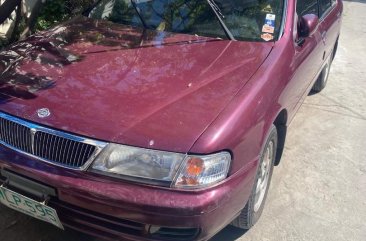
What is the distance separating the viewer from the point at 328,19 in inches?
182

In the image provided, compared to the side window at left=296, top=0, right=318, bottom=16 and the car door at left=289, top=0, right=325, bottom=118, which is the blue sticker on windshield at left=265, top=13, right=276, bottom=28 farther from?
the side window at left=296, top=0, right=318, bottom=16

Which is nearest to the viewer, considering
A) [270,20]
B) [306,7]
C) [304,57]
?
[270,20]

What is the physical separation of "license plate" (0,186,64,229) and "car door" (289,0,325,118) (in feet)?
6.23

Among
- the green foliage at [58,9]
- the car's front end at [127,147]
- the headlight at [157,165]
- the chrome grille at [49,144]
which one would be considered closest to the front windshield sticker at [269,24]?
the car's front end at [127,147]

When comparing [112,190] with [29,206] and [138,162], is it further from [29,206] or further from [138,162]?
[29,206]

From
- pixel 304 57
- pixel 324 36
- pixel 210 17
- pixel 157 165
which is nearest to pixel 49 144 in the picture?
pixel 157 165

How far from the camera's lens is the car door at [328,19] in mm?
4372

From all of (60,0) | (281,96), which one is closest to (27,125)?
(281,96)

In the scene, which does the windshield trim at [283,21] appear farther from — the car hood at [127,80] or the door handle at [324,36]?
the door handle at [324,36]

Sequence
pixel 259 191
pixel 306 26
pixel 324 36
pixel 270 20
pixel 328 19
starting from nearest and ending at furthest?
pixel 259 191 → pixel 270 20 → pixel 306 26 → pixel 324 36 → pixel 328 19

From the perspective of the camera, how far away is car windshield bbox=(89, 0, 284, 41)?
335cm

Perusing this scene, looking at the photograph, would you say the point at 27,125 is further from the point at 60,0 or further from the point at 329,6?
the point at 60,0

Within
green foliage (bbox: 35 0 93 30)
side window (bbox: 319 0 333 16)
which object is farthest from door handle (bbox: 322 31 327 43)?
green foliage (bbox: 35 0 93 30)

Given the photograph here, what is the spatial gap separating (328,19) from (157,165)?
10.2ft
